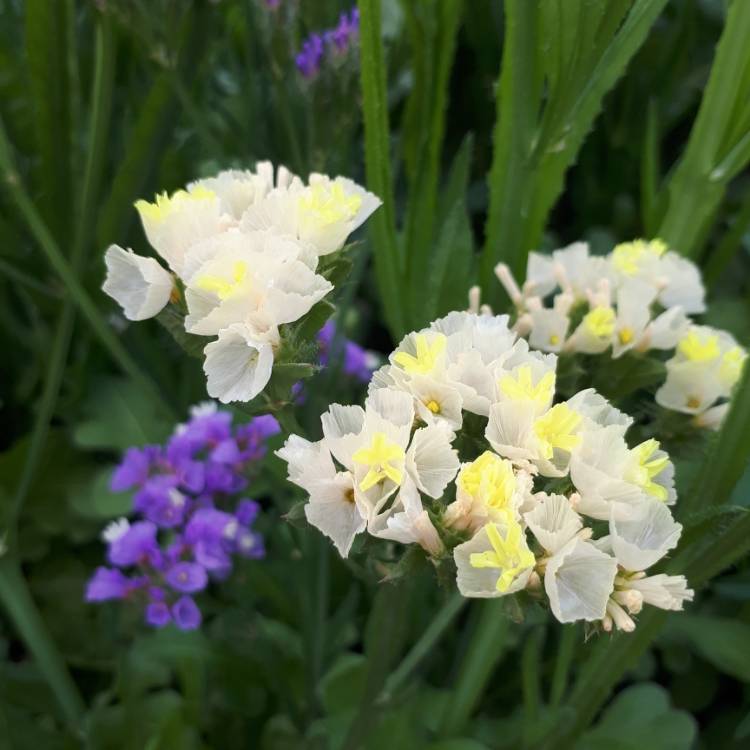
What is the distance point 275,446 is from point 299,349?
0.22m

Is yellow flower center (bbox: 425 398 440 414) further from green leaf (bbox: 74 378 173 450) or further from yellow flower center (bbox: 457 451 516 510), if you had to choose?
green leaf (bbox: 74 378 173 450)

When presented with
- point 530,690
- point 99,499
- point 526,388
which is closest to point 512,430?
point 526,388

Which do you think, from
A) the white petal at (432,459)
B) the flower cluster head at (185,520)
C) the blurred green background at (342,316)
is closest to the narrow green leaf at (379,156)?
the blurred green background at (342,316)

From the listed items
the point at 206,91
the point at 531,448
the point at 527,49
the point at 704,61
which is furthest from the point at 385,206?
the point at 704,61

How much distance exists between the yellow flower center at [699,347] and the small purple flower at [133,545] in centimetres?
32

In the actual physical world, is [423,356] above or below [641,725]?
above

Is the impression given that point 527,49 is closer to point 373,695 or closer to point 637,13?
point 637,13

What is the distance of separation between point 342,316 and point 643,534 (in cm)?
34

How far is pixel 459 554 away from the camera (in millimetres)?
299

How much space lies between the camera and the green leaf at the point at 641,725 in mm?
516

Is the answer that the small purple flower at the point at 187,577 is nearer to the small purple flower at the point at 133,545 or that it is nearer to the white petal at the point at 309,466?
the small purple flower at the point at 133,545

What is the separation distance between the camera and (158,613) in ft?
1.73

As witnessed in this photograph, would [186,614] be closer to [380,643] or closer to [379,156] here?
[380,643]

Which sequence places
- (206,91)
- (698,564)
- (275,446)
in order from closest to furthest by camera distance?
(698,564)
(275,446)
(206,91)
